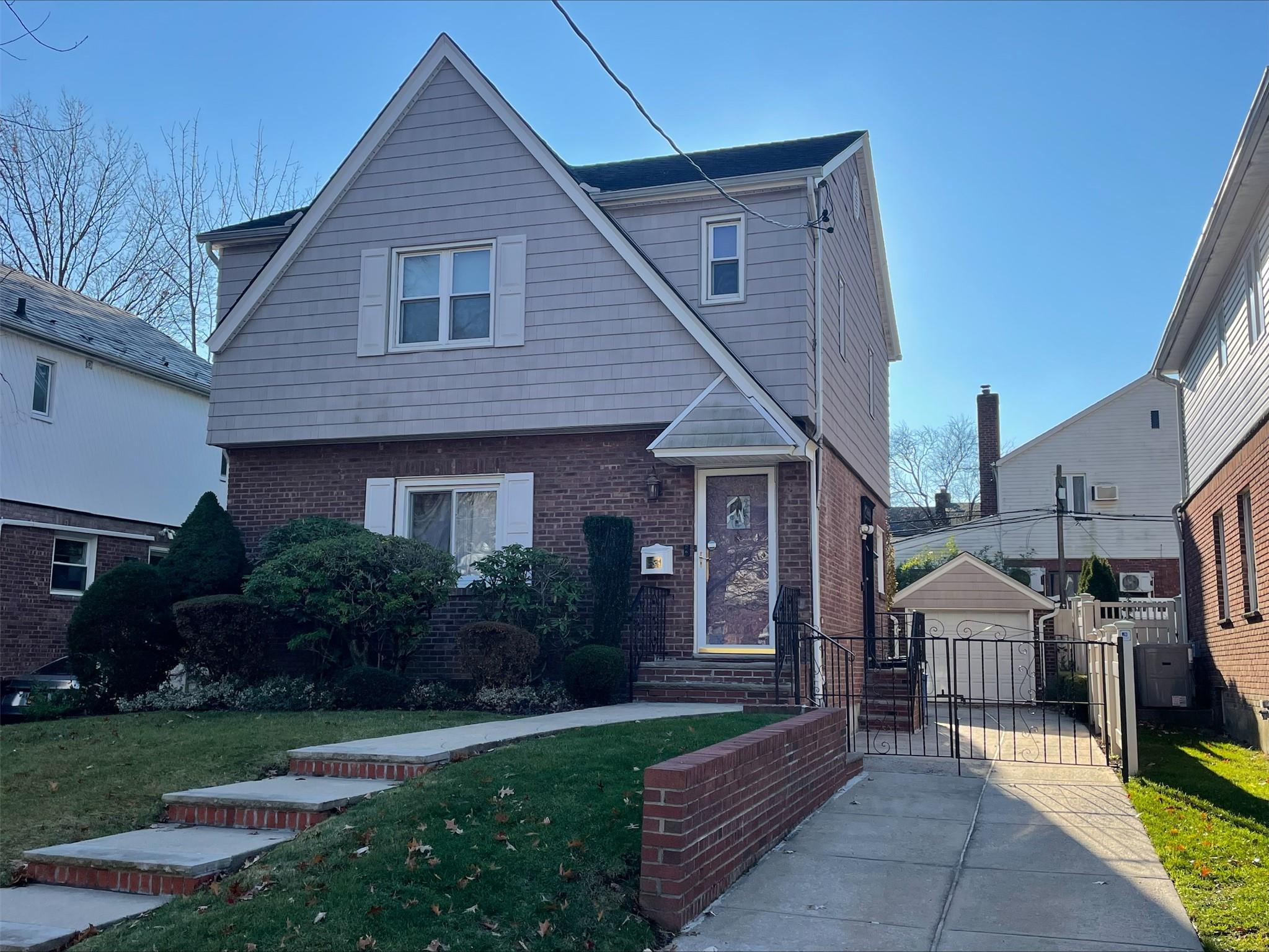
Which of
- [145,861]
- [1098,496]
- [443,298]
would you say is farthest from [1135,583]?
[145,861]

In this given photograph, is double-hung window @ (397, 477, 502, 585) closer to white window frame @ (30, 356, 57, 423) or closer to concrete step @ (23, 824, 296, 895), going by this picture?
concrete step @ (23, 824, 296, 895)

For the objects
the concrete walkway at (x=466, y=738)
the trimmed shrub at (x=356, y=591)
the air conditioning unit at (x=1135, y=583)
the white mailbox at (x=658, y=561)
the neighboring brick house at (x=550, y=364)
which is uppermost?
the neighboring brick house at (x=550, y=364)

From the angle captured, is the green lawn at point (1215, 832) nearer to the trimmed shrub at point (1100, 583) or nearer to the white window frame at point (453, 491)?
the white window frame at point (453, 491)

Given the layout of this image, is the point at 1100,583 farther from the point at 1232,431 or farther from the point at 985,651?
the point at 1232,431

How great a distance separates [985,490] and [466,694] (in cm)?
2725

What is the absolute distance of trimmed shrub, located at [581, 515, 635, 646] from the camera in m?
12.9

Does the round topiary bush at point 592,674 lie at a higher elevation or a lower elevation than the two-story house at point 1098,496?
lower

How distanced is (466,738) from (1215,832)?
18.0 feet

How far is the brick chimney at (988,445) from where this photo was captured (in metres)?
36.2

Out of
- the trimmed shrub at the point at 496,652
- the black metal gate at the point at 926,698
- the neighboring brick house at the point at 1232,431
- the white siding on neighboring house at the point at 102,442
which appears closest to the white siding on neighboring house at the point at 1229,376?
the neighboring brick house at the point at 1232,431

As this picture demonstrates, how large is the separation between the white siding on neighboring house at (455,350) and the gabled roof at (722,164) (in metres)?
1.28

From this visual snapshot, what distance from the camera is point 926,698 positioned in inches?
587

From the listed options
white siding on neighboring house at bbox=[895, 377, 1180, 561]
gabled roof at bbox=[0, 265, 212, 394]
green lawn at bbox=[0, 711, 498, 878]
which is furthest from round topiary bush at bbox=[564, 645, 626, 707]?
white siding on neighboring house at bbox=[895, 377, 1180, 561]

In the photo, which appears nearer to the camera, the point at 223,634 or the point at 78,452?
the point at 223,634
